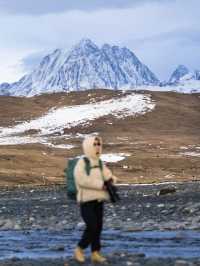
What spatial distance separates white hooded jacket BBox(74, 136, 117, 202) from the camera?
552 inches

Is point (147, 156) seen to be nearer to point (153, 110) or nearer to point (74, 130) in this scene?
point (74, 130)

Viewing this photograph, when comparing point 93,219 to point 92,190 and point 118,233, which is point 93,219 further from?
point 118,233

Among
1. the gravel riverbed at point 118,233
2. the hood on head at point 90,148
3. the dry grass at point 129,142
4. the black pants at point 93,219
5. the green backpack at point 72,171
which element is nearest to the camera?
the hood on head at point 90,148

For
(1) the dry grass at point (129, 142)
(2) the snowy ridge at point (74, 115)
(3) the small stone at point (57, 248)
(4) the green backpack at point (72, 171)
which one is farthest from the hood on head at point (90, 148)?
(2) the snowy ridge at point (74, 115)

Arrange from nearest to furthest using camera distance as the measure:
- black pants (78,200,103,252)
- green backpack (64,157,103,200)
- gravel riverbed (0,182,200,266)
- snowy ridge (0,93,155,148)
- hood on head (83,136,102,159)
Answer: hood on head (83,136,102,159)
green backpack (64,157,103,200)
black pants (78,200,103,252)
gravel riverbed (0,182,200,266)
snowy ridge (0,93,155,148)

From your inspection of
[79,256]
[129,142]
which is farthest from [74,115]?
[79,256]

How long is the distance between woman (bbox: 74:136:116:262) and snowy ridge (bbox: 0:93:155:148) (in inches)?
3769

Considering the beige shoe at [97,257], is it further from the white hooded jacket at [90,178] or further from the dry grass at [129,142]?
the dry grass at [129,142]

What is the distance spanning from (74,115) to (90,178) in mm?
118402

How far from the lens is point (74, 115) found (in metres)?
132

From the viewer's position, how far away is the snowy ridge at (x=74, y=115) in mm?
118188

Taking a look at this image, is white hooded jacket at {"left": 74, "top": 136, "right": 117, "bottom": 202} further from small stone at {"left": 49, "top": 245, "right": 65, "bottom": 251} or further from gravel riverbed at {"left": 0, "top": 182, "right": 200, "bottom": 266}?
small stone at {"left": 49, "top": 245, "right": 65, "bottom": 251}

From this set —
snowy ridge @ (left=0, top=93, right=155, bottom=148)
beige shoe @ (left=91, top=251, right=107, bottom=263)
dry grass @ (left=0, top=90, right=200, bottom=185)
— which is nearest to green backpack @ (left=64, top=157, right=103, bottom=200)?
beige shoe @ (left=91, top=251, right=107, bottom=263)

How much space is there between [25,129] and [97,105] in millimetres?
20882
